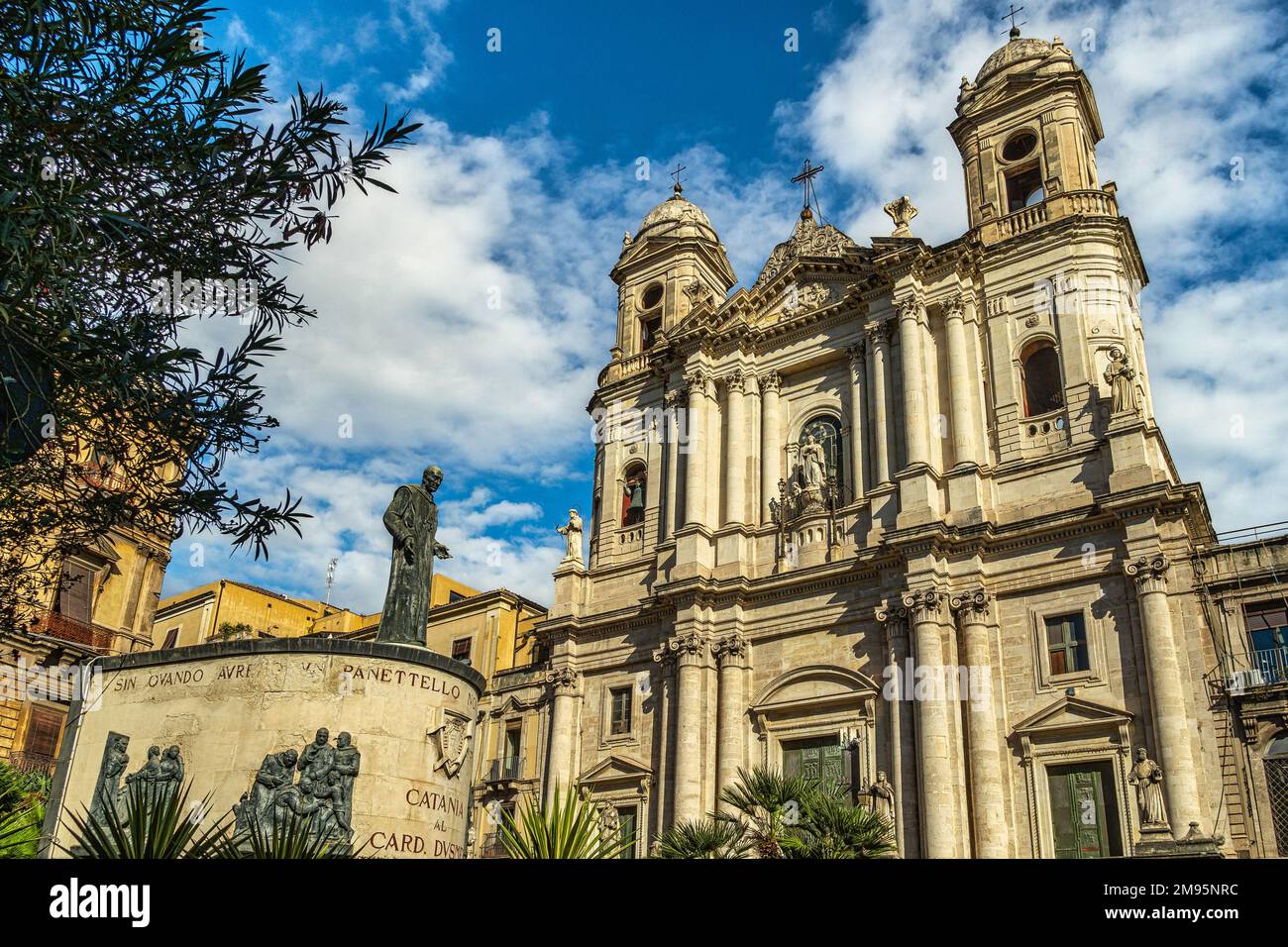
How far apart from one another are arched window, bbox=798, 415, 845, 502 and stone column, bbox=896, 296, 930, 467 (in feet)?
7.64

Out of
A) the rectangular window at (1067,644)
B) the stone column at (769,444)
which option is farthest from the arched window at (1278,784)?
the stone column at (769,444)

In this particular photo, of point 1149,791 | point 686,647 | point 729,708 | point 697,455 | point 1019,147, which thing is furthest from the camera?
point 697,455

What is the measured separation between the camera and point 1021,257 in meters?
25.8

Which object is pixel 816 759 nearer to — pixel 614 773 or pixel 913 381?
pixel 614 773

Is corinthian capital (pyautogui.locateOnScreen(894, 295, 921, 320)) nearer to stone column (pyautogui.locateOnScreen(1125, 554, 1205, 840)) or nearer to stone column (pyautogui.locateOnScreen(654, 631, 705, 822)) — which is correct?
stone column (pyautogui.locateOnScreen(1125, 554, 1205, 840))

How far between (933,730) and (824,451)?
8746mm

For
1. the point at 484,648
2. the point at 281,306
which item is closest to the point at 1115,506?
the point at 281,306

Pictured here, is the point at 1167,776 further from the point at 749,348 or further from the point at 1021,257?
the point at 749,348

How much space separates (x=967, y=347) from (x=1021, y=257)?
2659 millimetres

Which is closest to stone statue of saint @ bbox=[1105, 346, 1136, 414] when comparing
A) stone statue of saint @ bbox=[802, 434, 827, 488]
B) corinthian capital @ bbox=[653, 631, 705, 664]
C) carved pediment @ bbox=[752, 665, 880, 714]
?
stone statue of saint @ bbox=[802, 434, 827, 488]

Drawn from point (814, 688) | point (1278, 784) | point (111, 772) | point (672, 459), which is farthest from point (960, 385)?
point (111, 772)

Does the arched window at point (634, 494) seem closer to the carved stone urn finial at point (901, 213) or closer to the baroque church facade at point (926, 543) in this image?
the baroque church facade at point (926, 543)

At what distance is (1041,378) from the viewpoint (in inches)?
999

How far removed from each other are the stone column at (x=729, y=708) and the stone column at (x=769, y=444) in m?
3.72
